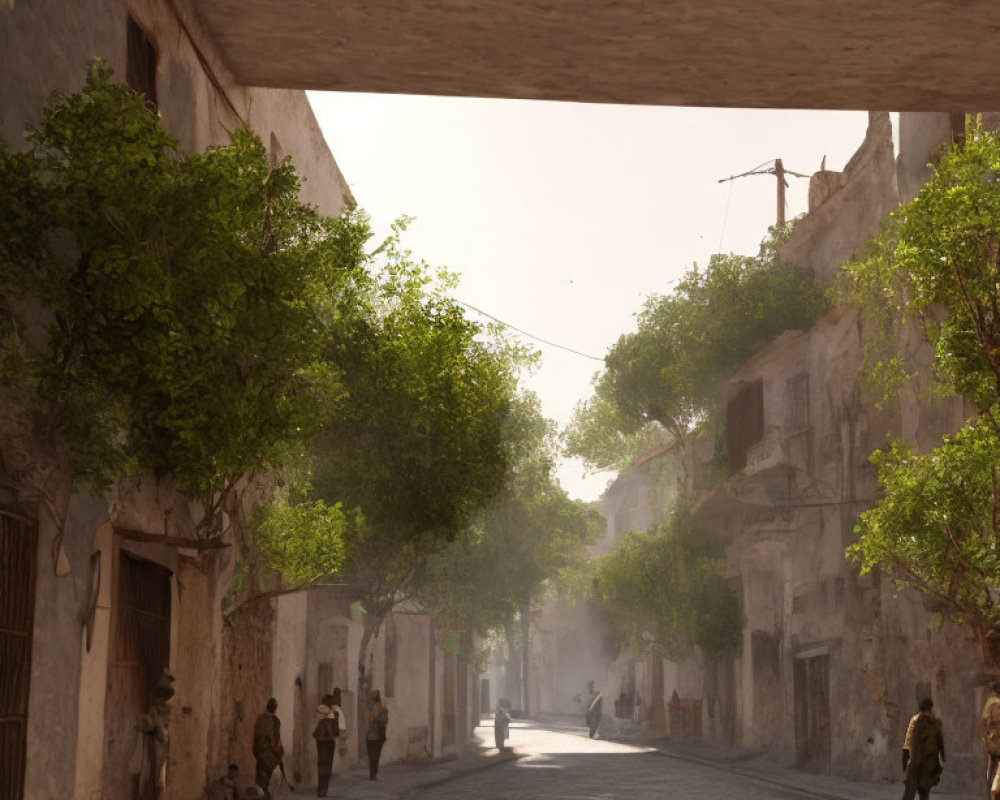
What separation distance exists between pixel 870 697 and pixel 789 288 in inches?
483

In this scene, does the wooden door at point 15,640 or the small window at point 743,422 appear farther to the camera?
the small window at point 743,422

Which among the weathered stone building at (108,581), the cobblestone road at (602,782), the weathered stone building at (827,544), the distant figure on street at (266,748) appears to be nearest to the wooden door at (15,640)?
the weathered stone building at (108,581)

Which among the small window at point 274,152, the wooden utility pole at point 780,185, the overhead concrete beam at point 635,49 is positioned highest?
the wooden utility pole at point 780,185

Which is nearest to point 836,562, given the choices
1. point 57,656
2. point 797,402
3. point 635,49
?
point 797,402

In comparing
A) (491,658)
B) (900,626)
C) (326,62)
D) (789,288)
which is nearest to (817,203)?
(789,288)

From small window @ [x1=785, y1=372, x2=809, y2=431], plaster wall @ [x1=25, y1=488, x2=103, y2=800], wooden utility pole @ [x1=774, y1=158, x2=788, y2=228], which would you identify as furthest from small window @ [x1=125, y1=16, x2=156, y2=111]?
wooden utility pole @ [x1=774, y1=158, x2=788, y2=228]

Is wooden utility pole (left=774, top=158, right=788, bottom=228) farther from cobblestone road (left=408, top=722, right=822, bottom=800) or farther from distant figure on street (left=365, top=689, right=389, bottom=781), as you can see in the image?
distant figure on street (left=365, top=689, right=389, bottom=781)

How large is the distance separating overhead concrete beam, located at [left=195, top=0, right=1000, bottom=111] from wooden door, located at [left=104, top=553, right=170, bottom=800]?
6280 mm

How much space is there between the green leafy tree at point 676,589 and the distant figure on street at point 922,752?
896 inches

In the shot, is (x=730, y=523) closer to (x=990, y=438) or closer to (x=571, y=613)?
(x=990, y=438)

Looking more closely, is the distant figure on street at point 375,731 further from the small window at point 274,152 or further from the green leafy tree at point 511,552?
the green leafy tree at point 511,552

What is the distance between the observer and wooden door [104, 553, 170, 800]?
A: 1385 cm

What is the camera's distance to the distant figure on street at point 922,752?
1850cm

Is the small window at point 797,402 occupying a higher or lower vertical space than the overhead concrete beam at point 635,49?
lower
